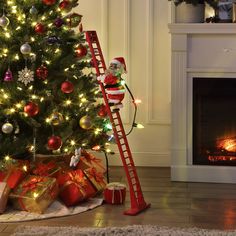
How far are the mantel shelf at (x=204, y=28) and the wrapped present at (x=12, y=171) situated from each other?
1477 mm

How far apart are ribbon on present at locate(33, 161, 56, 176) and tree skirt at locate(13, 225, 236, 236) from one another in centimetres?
54

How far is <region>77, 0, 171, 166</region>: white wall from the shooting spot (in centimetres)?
466

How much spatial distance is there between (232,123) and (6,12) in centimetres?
182

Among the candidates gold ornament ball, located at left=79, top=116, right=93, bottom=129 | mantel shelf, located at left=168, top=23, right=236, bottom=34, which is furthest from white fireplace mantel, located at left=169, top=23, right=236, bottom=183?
gold ornament ball, located at left=79, top=116, right=93, bottom=129

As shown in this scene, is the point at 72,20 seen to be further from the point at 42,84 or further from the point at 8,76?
the point at 8,76

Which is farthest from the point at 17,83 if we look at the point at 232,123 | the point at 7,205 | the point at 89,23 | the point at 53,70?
the point at 232,123

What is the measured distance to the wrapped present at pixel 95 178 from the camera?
3.70 metres

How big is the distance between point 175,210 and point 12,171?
3.40 feet

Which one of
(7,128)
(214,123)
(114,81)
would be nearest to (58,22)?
(114,81)

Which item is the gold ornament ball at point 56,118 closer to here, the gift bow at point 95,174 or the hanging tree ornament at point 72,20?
the gift bow at point 95,174

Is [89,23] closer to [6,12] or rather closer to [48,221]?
[6,12]

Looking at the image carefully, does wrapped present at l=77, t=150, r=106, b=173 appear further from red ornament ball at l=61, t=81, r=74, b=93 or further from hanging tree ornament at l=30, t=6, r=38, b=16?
hanging tree ornament at l=30, t=6, r=38, b=16

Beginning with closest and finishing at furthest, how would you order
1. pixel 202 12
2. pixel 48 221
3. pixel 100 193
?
pixel 48 221, pixel 100 193, pixel 202 12

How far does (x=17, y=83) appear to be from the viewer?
139 inches
